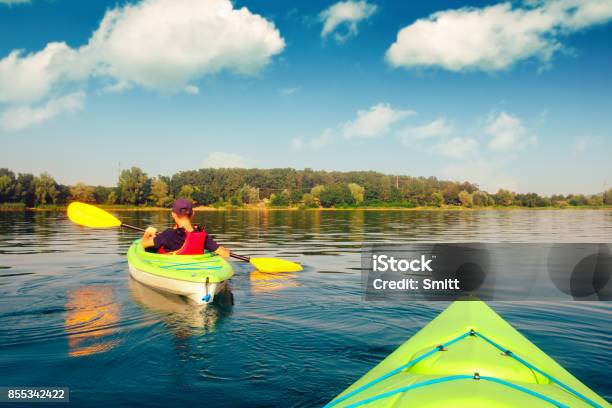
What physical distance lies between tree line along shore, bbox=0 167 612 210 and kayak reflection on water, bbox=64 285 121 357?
7802 centimetres

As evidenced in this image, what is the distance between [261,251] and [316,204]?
92.8 m

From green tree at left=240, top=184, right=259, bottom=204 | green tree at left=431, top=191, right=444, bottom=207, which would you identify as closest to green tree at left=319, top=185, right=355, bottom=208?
green tree at left=240, top=184, right=259, bottom=204

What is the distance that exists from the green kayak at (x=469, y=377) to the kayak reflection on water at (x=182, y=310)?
3.27 metres

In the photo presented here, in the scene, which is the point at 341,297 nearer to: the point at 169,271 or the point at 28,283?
the point at 169,271

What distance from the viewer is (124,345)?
5570 millimetres

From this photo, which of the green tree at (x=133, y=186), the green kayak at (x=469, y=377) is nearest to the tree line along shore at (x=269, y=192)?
the green tree at (x=133, y=186)

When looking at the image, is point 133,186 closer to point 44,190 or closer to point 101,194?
point 101,194

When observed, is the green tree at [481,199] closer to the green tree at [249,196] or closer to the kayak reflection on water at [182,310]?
the green tree at [249,196]

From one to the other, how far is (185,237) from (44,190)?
274ft

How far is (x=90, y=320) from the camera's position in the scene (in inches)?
264

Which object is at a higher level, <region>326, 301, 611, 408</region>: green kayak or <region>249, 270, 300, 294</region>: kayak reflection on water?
<region>326, 301, 611, 408</region>: green kayak

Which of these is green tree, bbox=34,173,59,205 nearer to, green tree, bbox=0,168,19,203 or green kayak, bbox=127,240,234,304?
green tree, bbox=0,168,19,203

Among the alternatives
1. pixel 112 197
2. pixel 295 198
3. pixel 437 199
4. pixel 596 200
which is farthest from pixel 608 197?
pixel 112 197

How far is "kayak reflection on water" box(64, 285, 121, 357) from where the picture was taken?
5.54 meters
